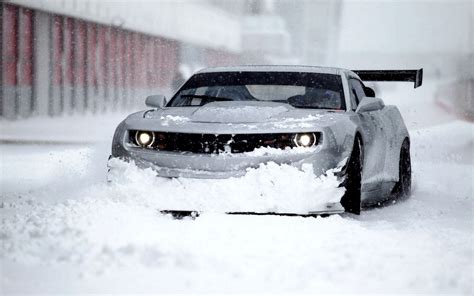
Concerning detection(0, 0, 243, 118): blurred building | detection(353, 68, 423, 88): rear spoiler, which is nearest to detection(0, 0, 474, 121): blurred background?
detection(0, 0, 243, 118): blurred building

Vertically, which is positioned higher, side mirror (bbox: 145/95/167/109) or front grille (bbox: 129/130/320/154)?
side mirror (bbox: 145/95/167/109)

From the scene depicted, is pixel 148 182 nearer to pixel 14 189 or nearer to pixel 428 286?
pixel 428 286

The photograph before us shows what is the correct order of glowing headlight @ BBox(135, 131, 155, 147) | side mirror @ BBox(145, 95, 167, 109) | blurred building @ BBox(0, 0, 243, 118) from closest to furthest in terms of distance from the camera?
glowing headlight @ BBox(135, 131, 155, 147) < side mirror @ BBox(145, 95, 167, 109) < blurred building @ BBox(0, 0, 243, 118)

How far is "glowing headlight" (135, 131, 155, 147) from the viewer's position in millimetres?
6191

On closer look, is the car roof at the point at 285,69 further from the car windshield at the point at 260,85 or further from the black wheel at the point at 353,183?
the black wheel at the point at 353,183

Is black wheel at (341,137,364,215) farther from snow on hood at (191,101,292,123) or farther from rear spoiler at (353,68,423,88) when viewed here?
Result: rear spoiler at (353,68,423,88)

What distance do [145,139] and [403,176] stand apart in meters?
3.15

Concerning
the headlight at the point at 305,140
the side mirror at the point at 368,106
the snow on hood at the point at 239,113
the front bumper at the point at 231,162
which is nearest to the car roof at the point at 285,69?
the side mirror at the point at 368,106

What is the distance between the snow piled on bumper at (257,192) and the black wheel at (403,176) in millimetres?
2519

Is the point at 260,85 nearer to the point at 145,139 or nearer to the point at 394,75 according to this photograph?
the point at 145,139

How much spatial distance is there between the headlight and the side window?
4.40 feet

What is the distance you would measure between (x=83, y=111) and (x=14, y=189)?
19509 mm

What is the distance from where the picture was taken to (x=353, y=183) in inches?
239

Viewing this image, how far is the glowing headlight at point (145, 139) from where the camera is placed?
20.3 ft
